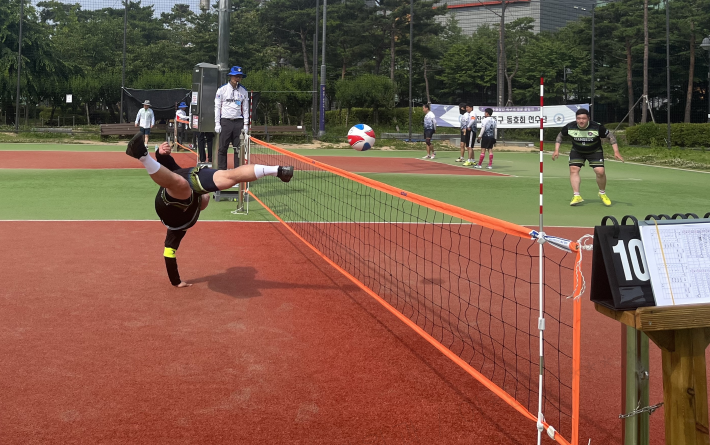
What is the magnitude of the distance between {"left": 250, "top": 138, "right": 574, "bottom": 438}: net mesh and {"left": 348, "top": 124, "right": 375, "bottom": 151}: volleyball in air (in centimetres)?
115

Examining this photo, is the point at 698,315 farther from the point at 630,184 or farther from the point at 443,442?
the point at 630,184

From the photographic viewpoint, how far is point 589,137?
44.8ft

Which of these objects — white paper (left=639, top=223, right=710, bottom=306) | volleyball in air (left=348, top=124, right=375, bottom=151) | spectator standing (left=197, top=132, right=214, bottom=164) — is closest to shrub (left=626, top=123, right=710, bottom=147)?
volleyball in air (left=348, top=124, right=375, bottom=151)

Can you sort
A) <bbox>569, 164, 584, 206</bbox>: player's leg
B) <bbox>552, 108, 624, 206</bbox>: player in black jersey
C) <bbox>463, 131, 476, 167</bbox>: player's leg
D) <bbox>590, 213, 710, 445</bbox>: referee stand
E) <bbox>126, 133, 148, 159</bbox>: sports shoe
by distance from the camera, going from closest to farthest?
<bbox>590, 213, 710, 445</bbox>: referee stand → <bbox>126, 133, 148, 159</bbox>: sports shoe → <bbox>552, 108, 624, 206</bbox>: player in black jersey → <bbox>569, 164, 584, 206</bbox>: player's leg → <bbox>463, 131, 476, 167</bbox>: player's leg

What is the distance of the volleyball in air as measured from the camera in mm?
13812

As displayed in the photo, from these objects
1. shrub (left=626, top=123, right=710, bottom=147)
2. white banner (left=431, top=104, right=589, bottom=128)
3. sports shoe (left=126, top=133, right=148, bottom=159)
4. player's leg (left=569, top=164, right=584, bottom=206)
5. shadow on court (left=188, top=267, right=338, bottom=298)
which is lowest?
shadow on court (left=188, top=267, right=338, bottom=298)

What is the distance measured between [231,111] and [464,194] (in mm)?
5613

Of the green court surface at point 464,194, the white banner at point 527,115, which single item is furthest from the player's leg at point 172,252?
the white banner at point 527,115

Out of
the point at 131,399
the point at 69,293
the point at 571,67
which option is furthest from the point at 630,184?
the point at 571,67

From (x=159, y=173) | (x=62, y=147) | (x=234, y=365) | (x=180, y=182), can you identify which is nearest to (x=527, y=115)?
(x=62, y=147)

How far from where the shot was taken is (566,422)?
4492 mm

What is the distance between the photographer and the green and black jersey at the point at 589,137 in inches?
536

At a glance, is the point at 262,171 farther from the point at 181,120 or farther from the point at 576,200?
the point at 181,120

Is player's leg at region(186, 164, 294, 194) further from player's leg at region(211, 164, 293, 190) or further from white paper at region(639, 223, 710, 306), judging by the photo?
white paper at region(639, 223, 710, 306)
